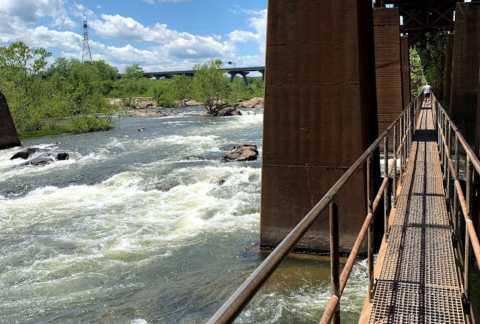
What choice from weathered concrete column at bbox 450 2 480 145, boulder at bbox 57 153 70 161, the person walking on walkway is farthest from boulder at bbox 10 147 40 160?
the person walking on walkway

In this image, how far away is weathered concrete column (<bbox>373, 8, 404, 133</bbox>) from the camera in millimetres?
16031

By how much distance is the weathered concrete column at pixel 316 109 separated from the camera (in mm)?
7688

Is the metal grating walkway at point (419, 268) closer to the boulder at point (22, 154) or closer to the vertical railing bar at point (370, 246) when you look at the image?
the vertical railing bar at point (370, 246)

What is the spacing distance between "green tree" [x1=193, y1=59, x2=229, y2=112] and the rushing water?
41872 millimetres

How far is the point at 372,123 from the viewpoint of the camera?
8.46 meters

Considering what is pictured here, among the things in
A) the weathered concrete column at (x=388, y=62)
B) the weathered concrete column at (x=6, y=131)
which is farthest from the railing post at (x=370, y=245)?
the weathered concrete column at (x=6, y=131)

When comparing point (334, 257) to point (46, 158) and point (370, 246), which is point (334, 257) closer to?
point (370, 246)

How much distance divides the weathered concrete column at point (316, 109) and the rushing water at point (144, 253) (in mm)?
970

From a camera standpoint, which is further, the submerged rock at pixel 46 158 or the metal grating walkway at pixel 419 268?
the submerged rock at pixel 46 158

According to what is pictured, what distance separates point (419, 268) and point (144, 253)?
20.4 ft

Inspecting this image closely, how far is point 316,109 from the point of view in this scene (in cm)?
792

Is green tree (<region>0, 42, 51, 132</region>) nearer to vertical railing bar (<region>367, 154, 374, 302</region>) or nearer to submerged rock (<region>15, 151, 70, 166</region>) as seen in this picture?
submerged rock (<region>15, 151, 70, 166</region>)

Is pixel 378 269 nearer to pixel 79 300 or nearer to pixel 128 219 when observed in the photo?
pixel 79 300

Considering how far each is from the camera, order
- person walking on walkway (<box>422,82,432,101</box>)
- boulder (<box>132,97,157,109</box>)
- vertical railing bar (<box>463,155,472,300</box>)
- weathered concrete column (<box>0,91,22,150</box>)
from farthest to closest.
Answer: boulder (<box>132,97,157,109</box>), weathered concrete column (<box>0,91,22,150</box>), person walking on walkway (<box>422,82,432,101</box>), vertical railing bar (<box>463,155,472,300</box>)
